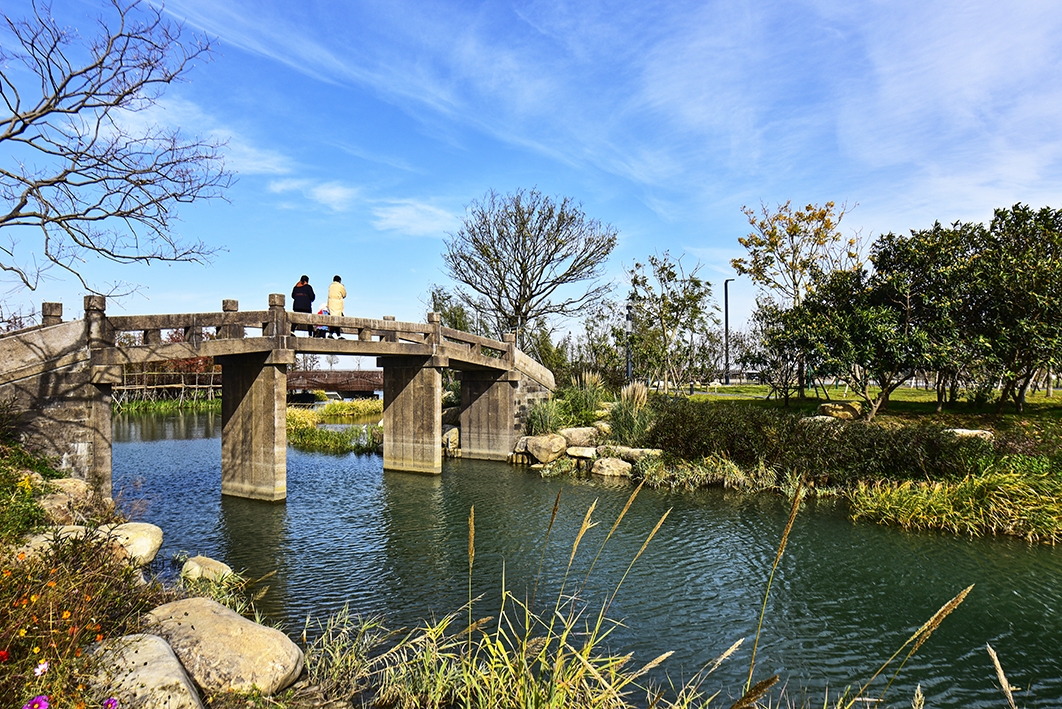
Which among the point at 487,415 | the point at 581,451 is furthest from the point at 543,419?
the point at 581,451

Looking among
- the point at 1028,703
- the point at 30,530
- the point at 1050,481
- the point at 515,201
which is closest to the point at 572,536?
the point at 1028,703

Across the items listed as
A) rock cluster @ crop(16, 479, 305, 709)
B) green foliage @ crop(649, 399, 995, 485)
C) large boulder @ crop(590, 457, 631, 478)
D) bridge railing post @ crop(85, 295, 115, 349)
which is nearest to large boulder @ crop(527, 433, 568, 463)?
large boulder @ crop(590, 457, 631, 478)

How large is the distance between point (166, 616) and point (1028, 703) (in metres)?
7.48

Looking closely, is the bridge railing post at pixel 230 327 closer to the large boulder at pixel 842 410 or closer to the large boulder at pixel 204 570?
the large boulder at pixel 204 570

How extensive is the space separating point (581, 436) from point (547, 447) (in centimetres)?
109

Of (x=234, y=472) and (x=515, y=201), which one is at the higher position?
(x=515, y=201)

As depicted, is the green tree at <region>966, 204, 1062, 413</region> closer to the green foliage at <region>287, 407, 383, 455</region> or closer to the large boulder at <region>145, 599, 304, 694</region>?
the large boulder at <region>145, 599, 304, 694</region>

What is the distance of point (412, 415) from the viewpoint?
677 inches

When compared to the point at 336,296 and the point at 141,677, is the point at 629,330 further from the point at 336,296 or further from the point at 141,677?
the point at 141,677

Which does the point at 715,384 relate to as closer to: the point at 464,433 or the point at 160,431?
the point at 464,433

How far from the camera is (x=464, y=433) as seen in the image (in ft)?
65.8

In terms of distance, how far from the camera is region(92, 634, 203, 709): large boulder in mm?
3645

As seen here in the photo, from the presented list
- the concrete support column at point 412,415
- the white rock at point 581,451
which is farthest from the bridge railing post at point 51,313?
the white rock at point 581,451

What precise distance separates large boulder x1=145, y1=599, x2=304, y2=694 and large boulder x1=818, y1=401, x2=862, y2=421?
53.3 feet
